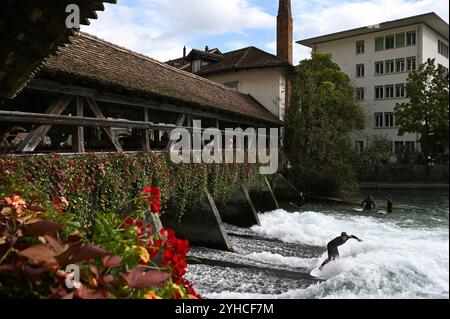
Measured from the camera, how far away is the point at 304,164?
15.5 metres

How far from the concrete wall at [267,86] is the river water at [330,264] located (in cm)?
883

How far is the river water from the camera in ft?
17.5

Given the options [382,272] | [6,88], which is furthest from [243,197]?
[6,88]

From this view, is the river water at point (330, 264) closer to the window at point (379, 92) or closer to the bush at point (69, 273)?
the window at point (379, 92)

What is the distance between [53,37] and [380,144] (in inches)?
112

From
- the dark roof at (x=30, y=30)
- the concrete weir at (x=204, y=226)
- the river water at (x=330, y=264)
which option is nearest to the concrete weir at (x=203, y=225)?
the concrete weir at (x=204, y=226)

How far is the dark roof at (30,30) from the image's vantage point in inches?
100

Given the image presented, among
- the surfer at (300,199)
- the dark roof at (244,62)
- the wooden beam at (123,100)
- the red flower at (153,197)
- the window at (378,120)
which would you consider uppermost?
the dark roof at (244,62)

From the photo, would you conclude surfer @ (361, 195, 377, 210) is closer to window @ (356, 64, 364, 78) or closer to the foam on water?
the foam on water

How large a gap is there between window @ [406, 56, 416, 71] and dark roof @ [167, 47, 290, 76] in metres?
16.4

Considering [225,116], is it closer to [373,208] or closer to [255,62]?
[373,208]

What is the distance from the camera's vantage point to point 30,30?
277 centimetres

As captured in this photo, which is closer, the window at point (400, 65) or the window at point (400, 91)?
the window at point (400, 65)

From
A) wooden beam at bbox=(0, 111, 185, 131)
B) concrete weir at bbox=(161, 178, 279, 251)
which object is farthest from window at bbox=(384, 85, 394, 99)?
concrete weir at bbox=(161, 178, 279, 251)
